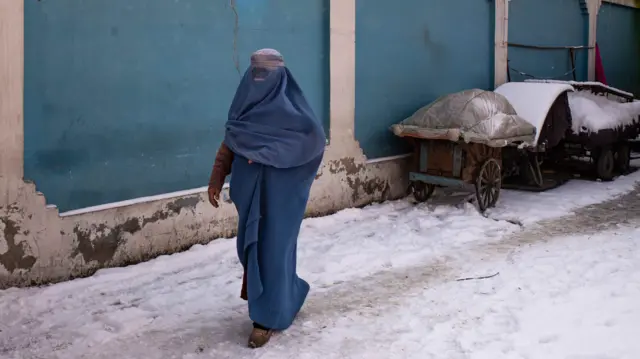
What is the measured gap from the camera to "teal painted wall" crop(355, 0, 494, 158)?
8.77 metres

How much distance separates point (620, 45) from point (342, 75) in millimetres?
10781

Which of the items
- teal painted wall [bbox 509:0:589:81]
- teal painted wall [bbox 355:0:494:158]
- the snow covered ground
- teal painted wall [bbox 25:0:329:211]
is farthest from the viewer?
teal painted wall [bbox 509:0:589:81]

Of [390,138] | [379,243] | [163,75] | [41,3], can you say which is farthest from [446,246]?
[41,3]

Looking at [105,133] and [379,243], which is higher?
[105,133]

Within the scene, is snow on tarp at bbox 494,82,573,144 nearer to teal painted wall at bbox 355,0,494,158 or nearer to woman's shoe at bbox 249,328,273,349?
teal painted wall at bbox 355,0,494,158

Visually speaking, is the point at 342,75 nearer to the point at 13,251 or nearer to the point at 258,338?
the point at 13,251

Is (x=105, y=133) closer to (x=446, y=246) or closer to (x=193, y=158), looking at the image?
(x=193, y=158)

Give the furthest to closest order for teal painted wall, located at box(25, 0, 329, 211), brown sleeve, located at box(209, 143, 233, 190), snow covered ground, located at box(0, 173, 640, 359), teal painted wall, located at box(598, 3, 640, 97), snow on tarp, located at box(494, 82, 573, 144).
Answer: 1. teal painted wall, located at box(598, 3, 640, 97)
2. snow on tarp, located at box(494, 82, 573, 144)
3. teal painted wall, located at box(25, 0, 329, 211)
4. brown sleeve, located at box(209, 143, 233, 190)
5. snow covered ground, located at box(0, 173, 640, 359)

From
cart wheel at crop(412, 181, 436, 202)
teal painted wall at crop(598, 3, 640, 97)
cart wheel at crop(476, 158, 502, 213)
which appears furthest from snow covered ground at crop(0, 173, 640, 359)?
teal painted wall at crop(598, 3, 640, 97)

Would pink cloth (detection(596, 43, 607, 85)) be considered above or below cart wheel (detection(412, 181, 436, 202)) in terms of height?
above

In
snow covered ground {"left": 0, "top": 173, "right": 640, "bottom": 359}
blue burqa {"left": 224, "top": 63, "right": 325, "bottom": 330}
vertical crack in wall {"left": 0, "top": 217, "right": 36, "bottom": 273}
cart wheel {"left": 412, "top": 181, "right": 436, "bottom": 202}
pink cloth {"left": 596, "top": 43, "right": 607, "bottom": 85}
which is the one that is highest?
pink cloth {"left": 596, "top": 43, "right": 607, "bottom": 85}

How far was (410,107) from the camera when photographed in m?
9.56

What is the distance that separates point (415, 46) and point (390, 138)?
146 cm

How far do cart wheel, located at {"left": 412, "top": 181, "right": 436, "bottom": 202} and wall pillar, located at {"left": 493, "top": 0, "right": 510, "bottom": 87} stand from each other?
10.6ft
